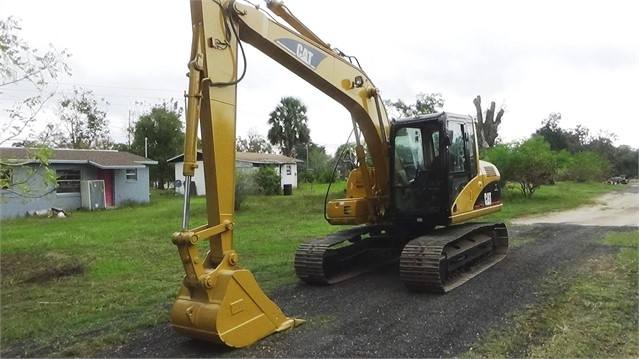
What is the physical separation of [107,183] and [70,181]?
1.79m

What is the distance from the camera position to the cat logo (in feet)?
19.0

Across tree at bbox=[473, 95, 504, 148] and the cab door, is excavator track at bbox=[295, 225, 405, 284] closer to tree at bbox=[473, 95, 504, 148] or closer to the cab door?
Answer: the cab door

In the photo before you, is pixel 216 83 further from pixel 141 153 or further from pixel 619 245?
pixel 141 153

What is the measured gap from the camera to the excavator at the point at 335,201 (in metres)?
4.65

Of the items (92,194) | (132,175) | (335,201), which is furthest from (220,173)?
(132,175)

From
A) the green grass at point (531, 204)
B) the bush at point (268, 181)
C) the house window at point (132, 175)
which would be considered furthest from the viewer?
the bush at point (268, 181)

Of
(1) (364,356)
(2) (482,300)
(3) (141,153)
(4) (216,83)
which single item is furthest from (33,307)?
(3) (141,153)

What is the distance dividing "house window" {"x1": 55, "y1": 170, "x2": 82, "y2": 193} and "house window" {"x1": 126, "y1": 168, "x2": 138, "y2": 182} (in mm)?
2517

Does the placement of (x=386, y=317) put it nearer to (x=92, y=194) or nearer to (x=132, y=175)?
(x=92, y=194)

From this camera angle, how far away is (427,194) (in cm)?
742

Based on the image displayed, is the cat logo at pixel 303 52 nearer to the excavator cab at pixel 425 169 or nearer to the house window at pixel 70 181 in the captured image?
the excavator cab at pixel 425 169

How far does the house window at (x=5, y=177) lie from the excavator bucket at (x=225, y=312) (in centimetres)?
538

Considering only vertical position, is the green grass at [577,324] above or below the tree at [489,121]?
below

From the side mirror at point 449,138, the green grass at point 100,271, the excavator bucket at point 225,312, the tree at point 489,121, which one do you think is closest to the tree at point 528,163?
the green grass at point 100,271
